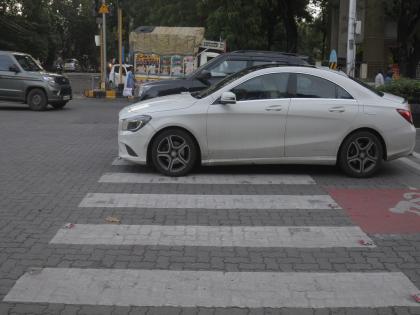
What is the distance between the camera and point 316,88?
340 inches

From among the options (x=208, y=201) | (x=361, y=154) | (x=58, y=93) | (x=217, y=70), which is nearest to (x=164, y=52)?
(x=58, y=93)

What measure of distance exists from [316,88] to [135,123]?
263 centimetres

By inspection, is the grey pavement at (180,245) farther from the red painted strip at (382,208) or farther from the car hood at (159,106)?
the car hood at (159,106)

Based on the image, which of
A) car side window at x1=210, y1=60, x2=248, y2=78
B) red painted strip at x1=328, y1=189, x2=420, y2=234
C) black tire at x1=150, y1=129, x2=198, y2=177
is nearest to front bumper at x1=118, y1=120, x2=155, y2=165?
black tire at x1=150, y1=129, x2=198, y2=177

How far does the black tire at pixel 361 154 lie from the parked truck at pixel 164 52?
17.9 meters

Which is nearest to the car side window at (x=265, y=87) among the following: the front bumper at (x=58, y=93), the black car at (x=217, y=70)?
the black car at (x=217, y=70)

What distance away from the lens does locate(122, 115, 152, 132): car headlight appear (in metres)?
8.42

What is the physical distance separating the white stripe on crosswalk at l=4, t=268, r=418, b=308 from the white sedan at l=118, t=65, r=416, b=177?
12.1 ft

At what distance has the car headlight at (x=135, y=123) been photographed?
8422 millimetres

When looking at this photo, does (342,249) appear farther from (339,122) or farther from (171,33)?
(171,33)

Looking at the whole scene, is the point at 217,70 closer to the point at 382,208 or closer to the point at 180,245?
the point at 382,208

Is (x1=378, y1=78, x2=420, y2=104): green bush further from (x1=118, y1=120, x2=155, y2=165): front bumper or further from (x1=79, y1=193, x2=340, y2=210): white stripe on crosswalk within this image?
(x1=118, y1=120, x2=155, y2=165): front bumper

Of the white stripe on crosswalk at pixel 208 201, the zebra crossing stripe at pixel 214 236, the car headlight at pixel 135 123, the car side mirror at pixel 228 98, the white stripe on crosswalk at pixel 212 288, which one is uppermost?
the car side mirror at pixel 228 98

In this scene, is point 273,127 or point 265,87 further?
point 265,87
